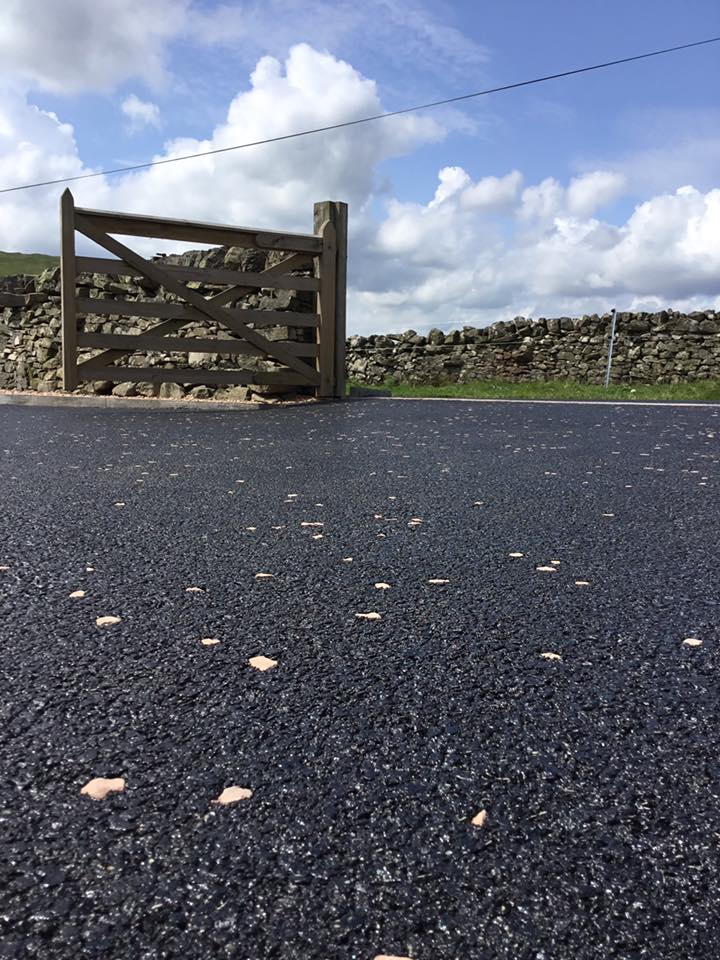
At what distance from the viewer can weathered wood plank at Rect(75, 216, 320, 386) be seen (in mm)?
8977

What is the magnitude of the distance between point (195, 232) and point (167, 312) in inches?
42.4

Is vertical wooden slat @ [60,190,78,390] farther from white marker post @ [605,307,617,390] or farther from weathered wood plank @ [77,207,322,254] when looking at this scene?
white marker post @ [605,307,617,390]

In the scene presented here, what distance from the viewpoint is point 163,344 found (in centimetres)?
920

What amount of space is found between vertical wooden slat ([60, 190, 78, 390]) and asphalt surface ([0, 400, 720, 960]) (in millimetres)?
6821

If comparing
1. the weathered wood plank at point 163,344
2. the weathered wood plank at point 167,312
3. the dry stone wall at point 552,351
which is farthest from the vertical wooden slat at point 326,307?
the dry stone wall at point 552,351

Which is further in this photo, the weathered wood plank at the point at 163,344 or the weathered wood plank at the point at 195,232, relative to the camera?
the weathered wood plank at the point at 163,344

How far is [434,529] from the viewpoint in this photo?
9.92 feet

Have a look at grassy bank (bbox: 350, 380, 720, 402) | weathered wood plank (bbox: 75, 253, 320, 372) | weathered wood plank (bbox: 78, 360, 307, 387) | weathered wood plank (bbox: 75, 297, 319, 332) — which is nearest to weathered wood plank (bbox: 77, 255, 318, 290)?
weathered wood plank (bbox: 75, 253, 320, 372)

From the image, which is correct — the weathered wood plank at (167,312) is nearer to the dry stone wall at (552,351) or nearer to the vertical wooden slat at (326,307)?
the vertical wooden slat at (326,307)

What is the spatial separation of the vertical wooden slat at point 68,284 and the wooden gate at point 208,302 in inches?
0.5

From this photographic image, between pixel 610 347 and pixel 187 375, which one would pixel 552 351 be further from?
pixel 187 375

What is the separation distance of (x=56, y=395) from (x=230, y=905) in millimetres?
9335

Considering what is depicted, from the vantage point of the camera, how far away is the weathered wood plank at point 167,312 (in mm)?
9055

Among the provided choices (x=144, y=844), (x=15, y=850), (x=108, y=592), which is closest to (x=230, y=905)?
(x=144, y=844)
